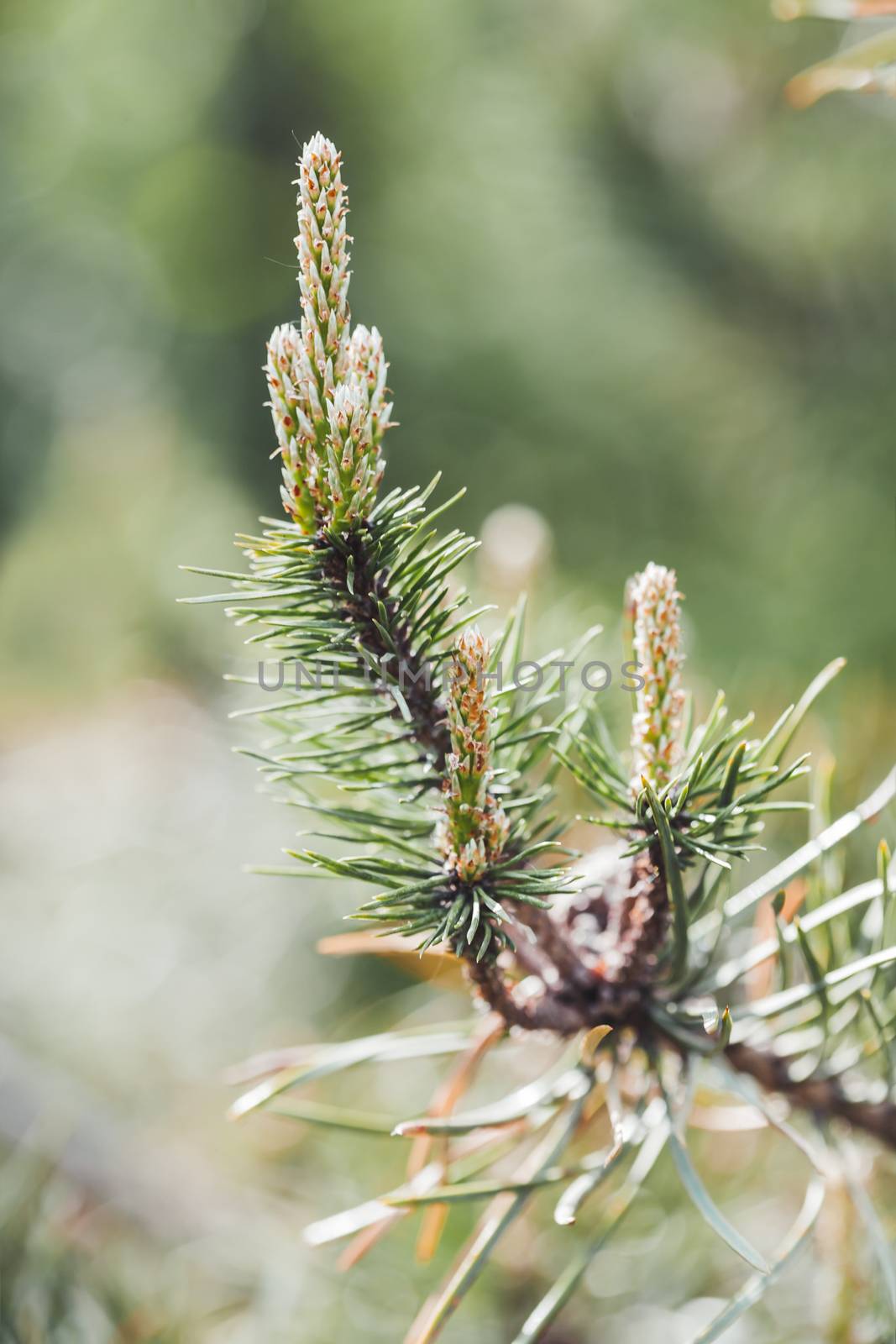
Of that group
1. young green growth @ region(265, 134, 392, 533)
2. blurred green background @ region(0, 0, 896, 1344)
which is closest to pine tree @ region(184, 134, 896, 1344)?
young green growth @ region(265, 134, 392, 533)

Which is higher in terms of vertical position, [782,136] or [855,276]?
[782,136]

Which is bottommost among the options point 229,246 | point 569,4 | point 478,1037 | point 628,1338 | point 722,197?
point 628,1338

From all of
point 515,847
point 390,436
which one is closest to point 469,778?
point 515,847

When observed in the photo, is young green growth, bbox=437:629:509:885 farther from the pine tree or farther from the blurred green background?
the blurred green background

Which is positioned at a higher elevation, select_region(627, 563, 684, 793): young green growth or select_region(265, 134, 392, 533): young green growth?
select_region(265, 134, 392, 533): young green growth

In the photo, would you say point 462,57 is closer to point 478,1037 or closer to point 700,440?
point 700,440

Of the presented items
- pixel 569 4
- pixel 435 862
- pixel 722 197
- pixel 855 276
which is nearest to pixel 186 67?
pixel 569 4

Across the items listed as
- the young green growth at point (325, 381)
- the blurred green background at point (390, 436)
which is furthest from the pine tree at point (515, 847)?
the blurred green background at point (390, 436)

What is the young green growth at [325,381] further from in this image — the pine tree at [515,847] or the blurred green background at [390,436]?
the blurred green background at [390,436]
